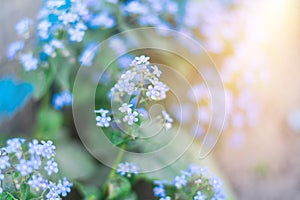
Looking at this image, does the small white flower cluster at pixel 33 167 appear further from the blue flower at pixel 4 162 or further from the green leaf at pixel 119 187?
the green leaf at pixel 119 187

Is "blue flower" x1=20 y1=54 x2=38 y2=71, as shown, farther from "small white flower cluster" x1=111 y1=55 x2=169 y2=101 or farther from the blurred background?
"small white flower cluster" x1=111 y1=55 x2=169 y2=101

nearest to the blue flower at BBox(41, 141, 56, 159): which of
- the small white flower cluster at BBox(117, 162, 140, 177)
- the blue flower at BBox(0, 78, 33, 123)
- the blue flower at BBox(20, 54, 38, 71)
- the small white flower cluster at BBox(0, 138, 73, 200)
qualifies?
the small white flower cluster at BBox(0, 138, 73, 200)

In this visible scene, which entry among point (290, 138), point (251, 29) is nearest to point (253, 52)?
point (251, 29)

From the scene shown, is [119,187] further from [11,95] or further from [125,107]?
[11,95]

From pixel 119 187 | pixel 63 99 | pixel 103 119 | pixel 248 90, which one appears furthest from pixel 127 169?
pixel 248 90

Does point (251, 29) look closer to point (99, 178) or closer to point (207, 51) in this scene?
point (207, 51)

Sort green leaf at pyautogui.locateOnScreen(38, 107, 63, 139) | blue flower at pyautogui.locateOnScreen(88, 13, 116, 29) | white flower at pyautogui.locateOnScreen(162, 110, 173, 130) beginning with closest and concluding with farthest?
white flower at pyautogui.locateOnScreen(162, 110, 173, 130) < blue flower at pyautogui.locateOnScreen(88, 13, 116, 29) < green leaf at pyautogui.locateOnScreen(38, 107, 63, 139)
